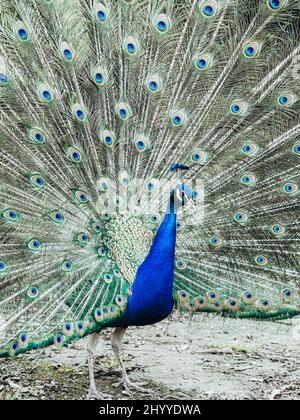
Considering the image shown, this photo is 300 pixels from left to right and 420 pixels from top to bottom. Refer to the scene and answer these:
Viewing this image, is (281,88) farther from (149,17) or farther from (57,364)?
(57,364)

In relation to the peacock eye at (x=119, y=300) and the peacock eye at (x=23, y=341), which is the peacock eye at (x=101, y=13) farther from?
the peacock eye at (x=23, y=341)

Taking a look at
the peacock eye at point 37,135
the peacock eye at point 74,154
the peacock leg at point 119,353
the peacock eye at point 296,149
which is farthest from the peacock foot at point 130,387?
the peacock eye at point 296,149

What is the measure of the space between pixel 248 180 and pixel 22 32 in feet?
4.73

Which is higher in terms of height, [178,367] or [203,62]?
[203,62]

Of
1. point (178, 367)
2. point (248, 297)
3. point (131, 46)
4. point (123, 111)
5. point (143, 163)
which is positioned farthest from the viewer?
point (178, 367)

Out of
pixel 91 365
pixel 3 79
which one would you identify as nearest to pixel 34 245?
pixel 91 365

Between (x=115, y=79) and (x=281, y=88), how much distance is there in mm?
894

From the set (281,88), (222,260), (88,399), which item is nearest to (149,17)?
(281,88)

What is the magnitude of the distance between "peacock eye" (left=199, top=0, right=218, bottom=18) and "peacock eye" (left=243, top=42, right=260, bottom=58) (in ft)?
0.80

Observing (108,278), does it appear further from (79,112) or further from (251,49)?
(251,49)

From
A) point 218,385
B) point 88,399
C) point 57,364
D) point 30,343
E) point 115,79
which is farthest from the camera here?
point 57,364

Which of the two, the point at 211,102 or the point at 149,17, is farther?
the point at 211,102

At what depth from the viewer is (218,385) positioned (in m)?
3.39

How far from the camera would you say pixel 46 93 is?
279 centimetres
